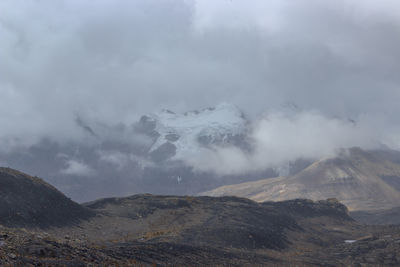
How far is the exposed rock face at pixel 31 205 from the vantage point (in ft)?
243

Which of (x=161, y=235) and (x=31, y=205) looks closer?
(x=31, y=205)

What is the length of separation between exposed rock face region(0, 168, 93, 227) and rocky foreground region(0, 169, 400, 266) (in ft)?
0.70

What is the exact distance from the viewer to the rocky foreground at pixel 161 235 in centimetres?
4481

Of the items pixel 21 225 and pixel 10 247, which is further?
pixel 21 225

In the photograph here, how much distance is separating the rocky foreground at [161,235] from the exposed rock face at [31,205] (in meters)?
0.21

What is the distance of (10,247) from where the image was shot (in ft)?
128

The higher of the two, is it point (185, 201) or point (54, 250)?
point (185, 201)

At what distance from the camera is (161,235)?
8200cm

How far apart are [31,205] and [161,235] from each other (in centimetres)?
2350

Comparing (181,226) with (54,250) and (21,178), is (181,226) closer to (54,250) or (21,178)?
(21,178)

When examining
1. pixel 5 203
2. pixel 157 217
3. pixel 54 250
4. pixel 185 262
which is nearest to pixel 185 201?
pixel 157 217

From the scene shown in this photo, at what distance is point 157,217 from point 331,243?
45.0 metres

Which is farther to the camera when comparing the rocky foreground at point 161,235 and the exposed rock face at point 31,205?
the exposed rock face at point 31,205

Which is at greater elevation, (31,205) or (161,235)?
(31,205)
